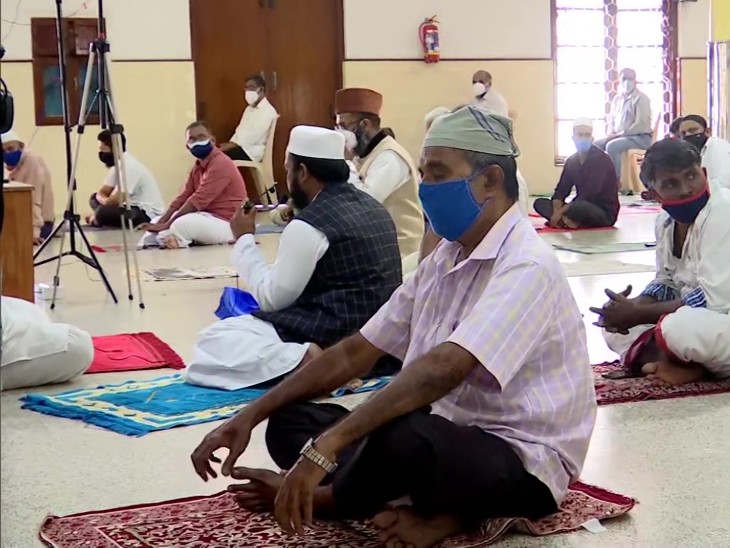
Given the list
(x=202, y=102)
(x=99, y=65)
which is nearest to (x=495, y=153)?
(x=99, y=65)

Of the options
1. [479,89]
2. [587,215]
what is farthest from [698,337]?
[479,89]

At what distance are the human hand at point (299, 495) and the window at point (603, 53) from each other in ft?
38.7

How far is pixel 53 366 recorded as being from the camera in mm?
3664

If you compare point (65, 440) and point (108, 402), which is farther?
point (108, 402)

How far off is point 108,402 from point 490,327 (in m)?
1.85

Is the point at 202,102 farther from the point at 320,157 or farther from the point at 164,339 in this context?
the point at 320,157

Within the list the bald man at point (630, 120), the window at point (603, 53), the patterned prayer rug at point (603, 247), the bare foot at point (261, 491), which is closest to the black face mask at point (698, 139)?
the patterned prayer rug at point (603, 247)

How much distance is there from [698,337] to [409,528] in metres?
1.68

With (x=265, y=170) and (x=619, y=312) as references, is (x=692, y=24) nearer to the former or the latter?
(x=265, y=170)

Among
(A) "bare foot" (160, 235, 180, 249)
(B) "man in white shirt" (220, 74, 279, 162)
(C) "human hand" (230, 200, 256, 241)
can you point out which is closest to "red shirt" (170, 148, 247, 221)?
(A) "bare foot" (160, 235, 180, 249)

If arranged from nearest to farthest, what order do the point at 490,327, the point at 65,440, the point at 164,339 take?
the point at 490,327
the point at 65,440
the point at 164,339

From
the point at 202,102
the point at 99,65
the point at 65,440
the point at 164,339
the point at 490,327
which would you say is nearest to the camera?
the point at 490,327

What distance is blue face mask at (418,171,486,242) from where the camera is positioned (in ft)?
6.86

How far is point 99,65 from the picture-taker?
528cm
